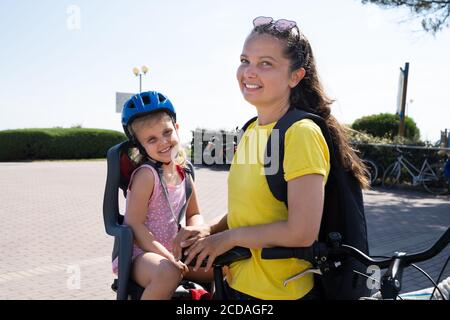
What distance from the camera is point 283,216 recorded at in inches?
68.3

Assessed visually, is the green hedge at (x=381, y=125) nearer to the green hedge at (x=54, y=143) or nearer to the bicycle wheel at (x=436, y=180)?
the bicycle wheel at (x=436, y=180)

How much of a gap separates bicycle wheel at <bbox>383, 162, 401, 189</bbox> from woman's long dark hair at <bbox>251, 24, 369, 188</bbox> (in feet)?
41.7

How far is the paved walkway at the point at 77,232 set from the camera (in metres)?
5.14

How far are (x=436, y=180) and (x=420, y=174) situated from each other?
0.46 metres

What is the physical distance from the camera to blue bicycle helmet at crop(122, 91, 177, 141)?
2.47 metres

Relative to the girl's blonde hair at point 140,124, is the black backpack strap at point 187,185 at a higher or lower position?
lower

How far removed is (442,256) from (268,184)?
535 cm

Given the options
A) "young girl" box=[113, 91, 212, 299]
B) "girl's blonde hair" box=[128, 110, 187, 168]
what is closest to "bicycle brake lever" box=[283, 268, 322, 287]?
"young girl" box=[113, 91, 212, 299]

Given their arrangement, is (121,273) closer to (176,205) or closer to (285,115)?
(176,205)

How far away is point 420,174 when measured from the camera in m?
13.3

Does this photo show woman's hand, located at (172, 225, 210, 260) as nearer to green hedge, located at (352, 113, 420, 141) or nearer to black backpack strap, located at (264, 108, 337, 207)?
black backpack strap, located at (264, 108, 337, 207)

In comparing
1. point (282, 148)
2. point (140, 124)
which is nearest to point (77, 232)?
point (140, 124)

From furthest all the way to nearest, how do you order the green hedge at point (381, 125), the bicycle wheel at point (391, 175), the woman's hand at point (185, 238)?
the green hedge at point (381, 125)
the bicycle wheel at point (391, 175)
the woman's hand at point (185, 238)

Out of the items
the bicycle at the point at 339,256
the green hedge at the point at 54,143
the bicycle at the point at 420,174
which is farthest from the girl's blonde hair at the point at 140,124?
the green hedge at the point at 54,143
